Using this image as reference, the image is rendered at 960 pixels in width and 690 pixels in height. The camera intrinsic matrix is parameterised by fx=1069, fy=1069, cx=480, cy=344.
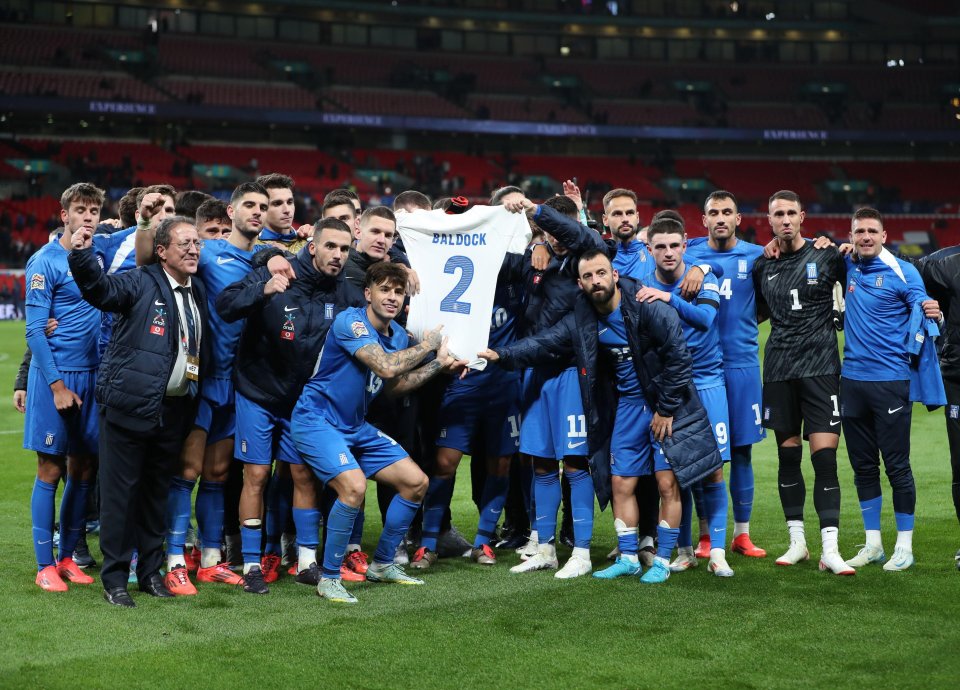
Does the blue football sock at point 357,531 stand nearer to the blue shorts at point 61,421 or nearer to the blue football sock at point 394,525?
the blue football sock at point 394,525

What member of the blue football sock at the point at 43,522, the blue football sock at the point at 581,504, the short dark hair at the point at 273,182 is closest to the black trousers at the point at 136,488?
the blue football sock at the point at 43,522

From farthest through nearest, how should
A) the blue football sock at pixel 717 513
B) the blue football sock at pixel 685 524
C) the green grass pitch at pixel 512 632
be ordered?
the blue football sock at pixel 685 524
the blue football sock at pixel 717 513
the green grass pitch at pixel 512 632

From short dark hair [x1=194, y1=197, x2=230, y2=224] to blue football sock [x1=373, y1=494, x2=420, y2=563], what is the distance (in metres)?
2.27

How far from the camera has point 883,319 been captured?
7.04 metres

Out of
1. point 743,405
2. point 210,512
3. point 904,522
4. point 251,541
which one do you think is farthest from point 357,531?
point 904,522

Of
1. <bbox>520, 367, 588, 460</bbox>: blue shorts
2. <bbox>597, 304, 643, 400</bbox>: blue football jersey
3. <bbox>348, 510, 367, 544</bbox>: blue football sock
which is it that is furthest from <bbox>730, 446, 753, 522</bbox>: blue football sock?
<bbox>348, 510, 367, 544</bbox>: blue football sock

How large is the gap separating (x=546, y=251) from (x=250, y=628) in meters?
3.04

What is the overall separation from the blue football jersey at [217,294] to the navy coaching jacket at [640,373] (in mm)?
1702

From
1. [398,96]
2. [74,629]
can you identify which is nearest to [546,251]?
[74,629]

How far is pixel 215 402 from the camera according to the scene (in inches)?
263

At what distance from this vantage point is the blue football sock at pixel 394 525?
6.53 m

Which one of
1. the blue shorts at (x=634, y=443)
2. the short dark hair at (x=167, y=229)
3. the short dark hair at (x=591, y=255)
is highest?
the short dark hair at (x=167, y=229)

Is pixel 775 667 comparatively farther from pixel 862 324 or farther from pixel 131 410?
pixel 131 410

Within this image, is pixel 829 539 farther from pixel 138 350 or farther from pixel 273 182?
pixel 138 350
